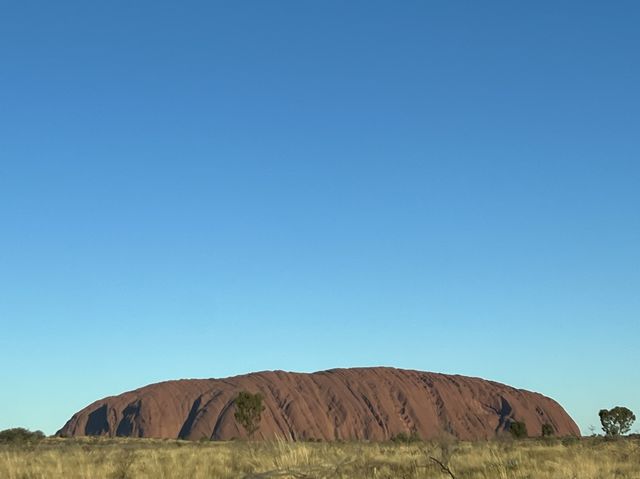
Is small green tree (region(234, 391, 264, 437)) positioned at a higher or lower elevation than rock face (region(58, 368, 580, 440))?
lower

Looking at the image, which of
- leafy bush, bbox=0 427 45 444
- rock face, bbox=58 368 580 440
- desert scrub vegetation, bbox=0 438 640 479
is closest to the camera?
desert scrub vegetation, bbox=0 438 640 479

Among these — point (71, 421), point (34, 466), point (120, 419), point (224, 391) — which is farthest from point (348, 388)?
point (34, 466)

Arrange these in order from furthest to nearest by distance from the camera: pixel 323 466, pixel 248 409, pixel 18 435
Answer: pixel 248 409 → pixel 18 435 → pixel 323 466

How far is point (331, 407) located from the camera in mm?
142000

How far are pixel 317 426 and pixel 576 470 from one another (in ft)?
406

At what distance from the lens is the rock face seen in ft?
429

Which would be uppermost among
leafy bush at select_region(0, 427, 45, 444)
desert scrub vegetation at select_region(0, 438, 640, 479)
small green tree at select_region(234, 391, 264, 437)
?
small green tree at select_region(234, 391, 264, 437)

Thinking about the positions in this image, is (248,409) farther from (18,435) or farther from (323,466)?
(323,466)

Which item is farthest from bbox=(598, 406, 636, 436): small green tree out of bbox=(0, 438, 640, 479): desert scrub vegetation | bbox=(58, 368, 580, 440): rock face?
bbox=(0, 438, 640, 479): desert scrub vegetation

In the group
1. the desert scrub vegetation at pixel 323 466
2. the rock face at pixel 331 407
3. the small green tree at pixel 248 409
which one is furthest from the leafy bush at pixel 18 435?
the rock face at pixel 331 407

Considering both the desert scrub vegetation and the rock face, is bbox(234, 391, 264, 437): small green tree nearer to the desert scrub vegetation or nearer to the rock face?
the rock face

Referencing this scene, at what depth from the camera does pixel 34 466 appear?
20.6m

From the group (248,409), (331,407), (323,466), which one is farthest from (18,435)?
(331,407)

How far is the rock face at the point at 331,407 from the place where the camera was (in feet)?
429
